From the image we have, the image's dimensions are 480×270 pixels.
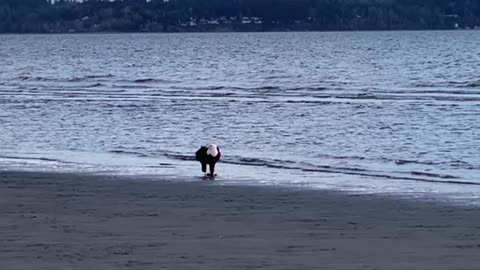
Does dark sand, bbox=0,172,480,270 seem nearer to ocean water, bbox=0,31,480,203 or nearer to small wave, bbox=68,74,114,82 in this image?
ocean water, bbox=0,31,480,203

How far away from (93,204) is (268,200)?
194 centimetres

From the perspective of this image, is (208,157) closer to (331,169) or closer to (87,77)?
(331,169)

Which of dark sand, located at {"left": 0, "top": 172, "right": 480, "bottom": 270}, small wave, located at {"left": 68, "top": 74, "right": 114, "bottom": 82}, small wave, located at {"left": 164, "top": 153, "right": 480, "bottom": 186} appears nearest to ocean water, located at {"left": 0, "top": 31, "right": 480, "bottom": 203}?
small wave, located at {"left": 164, "top": 153, "right": 480, "bottom": 186}

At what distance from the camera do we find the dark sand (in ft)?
33.9

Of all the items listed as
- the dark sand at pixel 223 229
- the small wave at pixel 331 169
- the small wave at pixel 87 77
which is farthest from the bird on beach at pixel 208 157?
the small wave at pixel 87 77

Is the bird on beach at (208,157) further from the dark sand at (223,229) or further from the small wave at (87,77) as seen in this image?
the small wave at (87,77)

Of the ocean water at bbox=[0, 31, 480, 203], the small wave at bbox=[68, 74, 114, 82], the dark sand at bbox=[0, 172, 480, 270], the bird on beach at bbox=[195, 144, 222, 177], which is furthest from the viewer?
the small wave at bbox=[68, 74, 114, 82]

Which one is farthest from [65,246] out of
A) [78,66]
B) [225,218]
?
[78,66]

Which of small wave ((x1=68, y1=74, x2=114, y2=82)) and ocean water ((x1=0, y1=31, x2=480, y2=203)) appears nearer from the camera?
ocean water ((x1=0, y1=31, x2=480, y2=203))

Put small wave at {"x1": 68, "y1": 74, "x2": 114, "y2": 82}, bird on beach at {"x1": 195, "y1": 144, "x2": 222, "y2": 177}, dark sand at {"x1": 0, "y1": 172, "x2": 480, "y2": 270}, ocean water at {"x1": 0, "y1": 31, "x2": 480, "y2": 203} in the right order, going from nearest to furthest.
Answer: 1. dark sand at {"x1": 0, "y1": 172, "x2": 480, "y2": 270}
2. bird on beach at {"x1": 195, "y1": 144, "x2": 222, "y2": 177}
3. ocean water at {"x1": 0, "y1": 31, "x2": 480, "y2": 203}
4. small wave at {"x1": 68, "y1": 74, "x2": 114, "y2": 82}

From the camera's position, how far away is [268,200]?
1460 centimetres

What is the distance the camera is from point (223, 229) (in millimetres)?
12055

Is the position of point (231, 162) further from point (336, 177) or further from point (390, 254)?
point (390, 254)

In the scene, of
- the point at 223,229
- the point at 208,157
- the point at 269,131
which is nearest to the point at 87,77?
the point at 269,131
